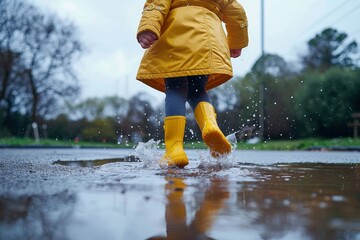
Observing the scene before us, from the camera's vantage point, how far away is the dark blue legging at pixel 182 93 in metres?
2.13

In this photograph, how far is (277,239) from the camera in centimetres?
61

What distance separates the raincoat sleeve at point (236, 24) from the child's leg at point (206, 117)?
455 mm

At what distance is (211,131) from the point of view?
193 cm

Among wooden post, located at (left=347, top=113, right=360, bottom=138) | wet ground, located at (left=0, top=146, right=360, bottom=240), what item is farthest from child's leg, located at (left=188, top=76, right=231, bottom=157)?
wooden post, located at (left=347, top=113, right=360, bottom=138)

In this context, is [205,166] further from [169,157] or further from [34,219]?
[34,219]

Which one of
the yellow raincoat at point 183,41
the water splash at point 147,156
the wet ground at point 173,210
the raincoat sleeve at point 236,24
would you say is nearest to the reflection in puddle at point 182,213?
the wet ground at point 173,210

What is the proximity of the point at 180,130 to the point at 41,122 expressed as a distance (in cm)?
2171

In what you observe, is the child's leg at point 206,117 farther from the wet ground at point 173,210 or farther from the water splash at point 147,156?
the wet ground at point 173,210

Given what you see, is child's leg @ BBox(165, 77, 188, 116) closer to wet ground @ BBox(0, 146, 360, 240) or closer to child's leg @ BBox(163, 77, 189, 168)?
child's leg @ BBox(163, 77, 189, 168)

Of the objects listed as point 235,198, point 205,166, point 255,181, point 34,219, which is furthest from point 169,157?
point 34,219

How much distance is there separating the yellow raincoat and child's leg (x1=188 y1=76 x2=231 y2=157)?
15 cm

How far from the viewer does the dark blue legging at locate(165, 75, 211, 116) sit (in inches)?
83.8

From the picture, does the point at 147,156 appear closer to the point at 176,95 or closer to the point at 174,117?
the point at 174,117

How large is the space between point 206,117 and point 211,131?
0.67ft
